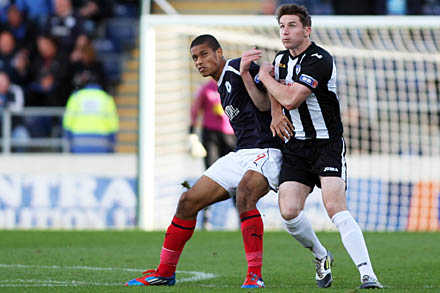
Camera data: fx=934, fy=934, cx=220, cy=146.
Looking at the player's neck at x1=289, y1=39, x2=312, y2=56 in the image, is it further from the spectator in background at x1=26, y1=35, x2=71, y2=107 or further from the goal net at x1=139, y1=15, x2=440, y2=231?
the spectator in background at x1=26, y1=35, x2=71, y2=107

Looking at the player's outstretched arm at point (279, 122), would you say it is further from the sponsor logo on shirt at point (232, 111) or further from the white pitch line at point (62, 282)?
the white pitch line at point (62, 282)

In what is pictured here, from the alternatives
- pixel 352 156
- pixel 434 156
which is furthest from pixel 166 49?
pixel 434 156

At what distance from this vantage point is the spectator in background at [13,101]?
15953 mm

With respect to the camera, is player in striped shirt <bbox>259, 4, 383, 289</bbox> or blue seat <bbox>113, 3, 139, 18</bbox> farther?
blue seat <bbox>113, 3, 139, 18</bbox>

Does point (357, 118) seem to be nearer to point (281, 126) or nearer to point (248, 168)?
point (248, 168)

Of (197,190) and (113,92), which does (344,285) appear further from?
(113,92)

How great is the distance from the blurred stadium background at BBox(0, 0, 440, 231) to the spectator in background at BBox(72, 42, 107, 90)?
9.00ft

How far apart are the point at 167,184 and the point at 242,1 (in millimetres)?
7377

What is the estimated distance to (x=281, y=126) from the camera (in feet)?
20.2

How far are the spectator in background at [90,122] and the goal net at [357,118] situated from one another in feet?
4.95

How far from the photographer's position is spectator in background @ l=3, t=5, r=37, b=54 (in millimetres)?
17562

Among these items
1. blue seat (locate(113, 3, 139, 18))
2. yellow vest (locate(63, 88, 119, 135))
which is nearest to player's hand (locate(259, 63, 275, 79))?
yellow vest (locate(63, 88, 119, 135))

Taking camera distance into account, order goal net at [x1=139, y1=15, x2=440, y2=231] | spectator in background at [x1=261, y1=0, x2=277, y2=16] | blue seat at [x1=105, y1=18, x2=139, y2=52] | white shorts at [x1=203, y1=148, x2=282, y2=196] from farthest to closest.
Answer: blue seat at [x1=105, y1=18, x2=139, y2=52] < spectator in background at [x1=261, y1=0, x2=277, y2=16] < goal net at [x1=139, y1=15, x2=440, y2=231] < white shorts at [x1=203, y1=148, x2=282, y2=196]

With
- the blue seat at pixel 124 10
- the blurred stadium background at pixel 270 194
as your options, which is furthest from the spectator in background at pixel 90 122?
the blue seat at pixel 124 10
